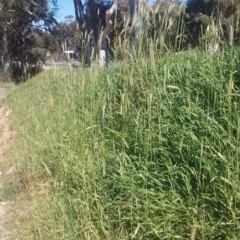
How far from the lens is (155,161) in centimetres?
320

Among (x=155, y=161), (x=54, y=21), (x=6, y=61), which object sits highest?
(x=54, y=21)

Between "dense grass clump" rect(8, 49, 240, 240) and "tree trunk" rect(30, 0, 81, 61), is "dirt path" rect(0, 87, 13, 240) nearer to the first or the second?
"dense grass clump" rect(8, 49, 240, 240)

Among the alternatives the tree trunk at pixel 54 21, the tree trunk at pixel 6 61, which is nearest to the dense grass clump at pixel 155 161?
the tree trunk at pixel 54 21

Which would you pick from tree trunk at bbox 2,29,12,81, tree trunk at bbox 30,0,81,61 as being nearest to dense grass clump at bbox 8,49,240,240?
tree trunk at bbox 30,0,81,61

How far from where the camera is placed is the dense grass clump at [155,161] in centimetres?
281

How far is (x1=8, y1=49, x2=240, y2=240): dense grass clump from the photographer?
111 inches

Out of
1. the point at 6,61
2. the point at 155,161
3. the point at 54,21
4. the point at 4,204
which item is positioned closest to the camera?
the point at 155,161

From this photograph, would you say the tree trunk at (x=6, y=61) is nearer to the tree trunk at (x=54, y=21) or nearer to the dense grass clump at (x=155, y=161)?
the tree trunk at (x=54, y=21)

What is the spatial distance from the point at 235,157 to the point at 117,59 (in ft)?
7.58

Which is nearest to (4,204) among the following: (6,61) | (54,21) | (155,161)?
(155,161)

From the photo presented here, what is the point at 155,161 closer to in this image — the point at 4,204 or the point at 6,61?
the point at 4,204

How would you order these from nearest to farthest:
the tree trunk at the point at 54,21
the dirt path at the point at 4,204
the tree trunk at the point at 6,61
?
the dirt path at the point at 4,204, the tree trunk at the point at 54,21, the tree trunk at the point at 6,61

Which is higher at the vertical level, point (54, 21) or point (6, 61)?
point (54, 21)

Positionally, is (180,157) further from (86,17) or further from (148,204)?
(86,17)
